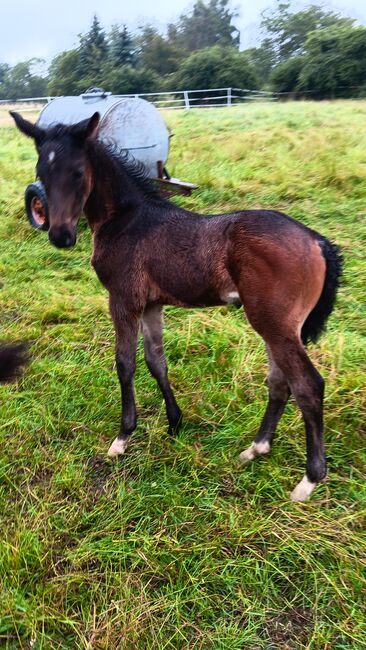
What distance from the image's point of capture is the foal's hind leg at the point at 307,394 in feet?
7.41

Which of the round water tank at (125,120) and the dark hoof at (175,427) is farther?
the round water tank at (125,120)

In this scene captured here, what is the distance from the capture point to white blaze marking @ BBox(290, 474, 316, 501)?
2.43 m

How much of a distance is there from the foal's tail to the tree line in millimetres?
26207

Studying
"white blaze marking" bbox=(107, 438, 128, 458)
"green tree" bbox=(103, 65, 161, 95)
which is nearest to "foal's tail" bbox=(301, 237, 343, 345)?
"white blaze marking" bbox=(107, 438, 128, 458)

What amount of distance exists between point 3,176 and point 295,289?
8.13 m

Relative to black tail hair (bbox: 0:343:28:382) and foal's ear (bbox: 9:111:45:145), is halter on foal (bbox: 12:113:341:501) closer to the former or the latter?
foal's ear (bbox: 9:111:45:145)

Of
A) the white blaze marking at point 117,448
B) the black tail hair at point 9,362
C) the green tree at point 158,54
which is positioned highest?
the green tree at point 158,54

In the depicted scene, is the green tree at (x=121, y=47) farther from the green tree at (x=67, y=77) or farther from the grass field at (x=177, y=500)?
the grass field at (x=177, y=500)

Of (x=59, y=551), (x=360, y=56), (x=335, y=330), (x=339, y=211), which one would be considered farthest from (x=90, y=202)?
(x=360, y=56)

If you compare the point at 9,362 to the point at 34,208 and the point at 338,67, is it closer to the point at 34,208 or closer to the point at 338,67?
the point at 34,208

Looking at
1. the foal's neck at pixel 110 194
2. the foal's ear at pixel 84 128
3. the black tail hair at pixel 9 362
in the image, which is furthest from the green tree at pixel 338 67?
the black tail hair at pixel 9 362

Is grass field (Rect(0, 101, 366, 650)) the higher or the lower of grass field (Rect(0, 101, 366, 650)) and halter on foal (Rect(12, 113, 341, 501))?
the lower

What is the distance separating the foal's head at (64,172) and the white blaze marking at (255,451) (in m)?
1.46

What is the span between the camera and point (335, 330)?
3.71m
